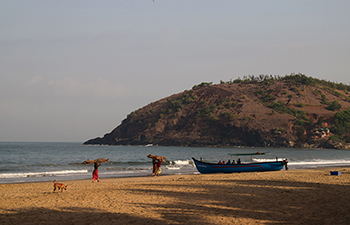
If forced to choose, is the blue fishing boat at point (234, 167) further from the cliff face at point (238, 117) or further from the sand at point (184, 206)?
the cliff face at point (238, 117)

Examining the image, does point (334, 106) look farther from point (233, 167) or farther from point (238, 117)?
point (233, 167)

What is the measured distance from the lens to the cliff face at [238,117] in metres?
129

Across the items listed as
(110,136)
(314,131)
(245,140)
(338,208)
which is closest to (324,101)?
(314,131)

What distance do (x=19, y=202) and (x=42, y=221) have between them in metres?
4.12

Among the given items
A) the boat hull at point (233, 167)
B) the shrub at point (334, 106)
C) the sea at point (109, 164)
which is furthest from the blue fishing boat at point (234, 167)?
the shrub at point (334, 106)

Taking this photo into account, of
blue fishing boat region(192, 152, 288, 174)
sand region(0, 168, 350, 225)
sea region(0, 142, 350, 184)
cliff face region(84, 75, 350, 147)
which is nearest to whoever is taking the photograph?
sand region(0, 168, 350, 225)

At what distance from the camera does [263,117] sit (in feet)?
441

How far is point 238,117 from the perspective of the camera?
137 metres

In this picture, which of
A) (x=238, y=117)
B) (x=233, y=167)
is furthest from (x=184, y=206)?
(x=238, y=117)

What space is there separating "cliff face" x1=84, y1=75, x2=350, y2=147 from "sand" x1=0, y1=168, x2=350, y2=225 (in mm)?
114402

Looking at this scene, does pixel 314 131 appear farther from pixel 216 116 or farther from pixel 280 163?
pixel 280 163

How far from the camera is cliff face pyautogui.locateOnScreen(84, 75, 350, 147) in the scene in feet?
423

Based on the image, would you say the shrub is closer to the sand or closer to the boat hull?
the boat hull

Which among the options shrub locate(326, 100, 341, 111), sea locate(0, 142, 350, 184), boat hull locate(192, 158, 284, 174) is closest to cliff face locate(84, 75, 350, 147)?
shrub locate(326, 100, 341, 111)
